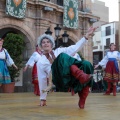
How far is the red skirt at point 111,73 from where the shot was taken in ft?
32.7

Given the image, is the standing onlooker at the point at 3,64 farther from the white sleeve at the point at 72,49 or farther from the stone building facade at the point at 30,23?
the stone building facade at the point at 30,23

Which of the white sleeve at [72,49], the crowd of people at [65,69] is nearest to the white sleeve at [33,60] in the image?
the crowd of people at [65,69]

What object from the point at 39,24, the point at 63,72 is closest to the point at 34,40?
the point at 39,24

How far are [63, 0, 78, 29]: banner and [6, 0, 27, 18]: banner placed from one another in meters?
3.30

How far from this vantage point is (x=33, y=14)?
1775 cm

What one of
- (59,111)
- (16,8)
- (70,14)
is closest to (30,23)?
(16,8)

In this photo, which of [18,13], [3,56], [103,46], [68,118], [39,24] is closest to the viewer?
[68,118]

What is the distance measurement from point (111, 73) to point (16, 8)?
791cm

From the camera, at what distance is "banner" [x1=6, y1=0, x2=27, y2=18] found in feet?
52.3

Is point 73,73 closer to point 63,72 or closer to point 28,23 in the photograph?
point 63,72

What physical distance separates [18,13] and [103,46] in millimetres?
32848

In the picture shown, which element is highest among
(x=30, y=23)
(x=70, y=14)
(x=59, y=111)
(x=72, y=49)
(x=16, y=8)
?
(x=70, y=14)

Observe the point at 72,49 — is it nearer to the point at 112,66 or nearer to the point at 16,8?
the point at 112,66

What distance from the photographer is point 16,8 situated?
16.3 meters
